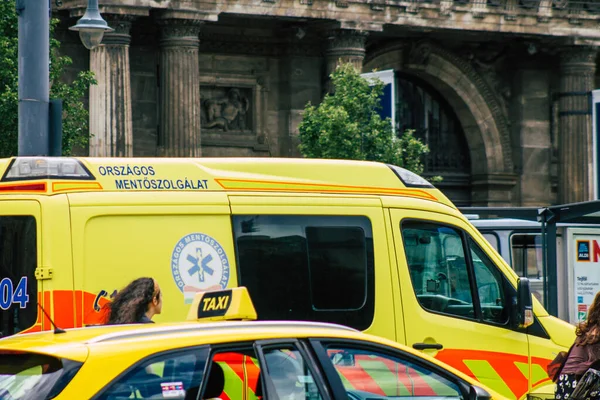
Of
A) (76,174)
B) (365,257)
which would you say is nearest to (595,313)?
(365,257)

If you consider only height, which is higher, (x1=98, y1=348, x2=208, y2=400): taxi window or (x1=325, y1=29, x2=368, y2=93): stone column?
(x1=325, y1=29, x2=368, y2=93): stone column

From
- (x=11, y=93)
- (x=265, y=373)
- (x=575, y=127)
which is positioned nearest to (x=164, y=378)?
(x=265, y=373)

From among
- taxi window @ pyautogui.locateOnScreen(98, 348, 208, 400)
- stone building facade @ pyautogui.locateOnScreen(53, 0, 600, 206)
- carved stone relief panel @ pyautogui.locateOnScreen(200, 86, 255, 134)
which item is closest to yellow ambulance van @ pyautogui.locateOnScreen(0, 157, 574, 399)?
taxi window @ pyautogui.locateOnScreen(98, 348, 208, 400)

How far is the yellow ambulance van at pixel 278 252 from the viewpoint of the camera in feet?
30.7

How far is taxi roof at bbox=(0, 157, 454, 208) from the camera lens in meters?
9.56

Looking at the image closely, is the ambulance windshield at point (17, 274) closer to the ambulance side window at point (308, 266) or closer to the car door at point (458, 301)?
the ambulance side window at point (308, 266)

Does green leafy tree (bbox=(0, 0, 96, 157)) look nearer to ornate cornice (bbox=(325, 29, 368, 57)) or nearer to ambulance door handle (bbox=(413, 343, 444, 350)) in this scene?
ornate cornice (bbox=(325, 29, 368, 57))

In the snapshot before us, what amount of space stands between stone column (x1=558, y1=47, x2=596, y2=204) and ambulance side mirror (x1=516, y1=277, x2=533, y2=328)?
2614 cm

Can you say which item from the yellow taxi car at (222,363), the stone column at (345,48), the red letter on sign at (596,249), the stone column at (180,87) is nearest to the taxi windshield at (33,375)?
the yellow taxi car at (222,363)

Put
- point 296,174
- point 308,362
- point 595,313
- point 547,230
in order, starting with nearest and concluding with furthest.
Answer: point 308,362 → point 595,313 → point 296,174 → point 547,230

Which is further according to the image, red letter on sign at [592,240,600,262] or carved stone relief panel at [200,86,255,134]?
carved stone relief panel at [200,86,255,134]

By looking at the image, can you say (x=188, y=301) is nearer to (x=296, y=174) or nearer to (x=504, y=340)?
(x=296, y=174)

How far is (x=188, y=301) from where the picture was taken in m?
9.71

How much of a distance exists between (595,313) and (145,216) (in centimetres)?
309
